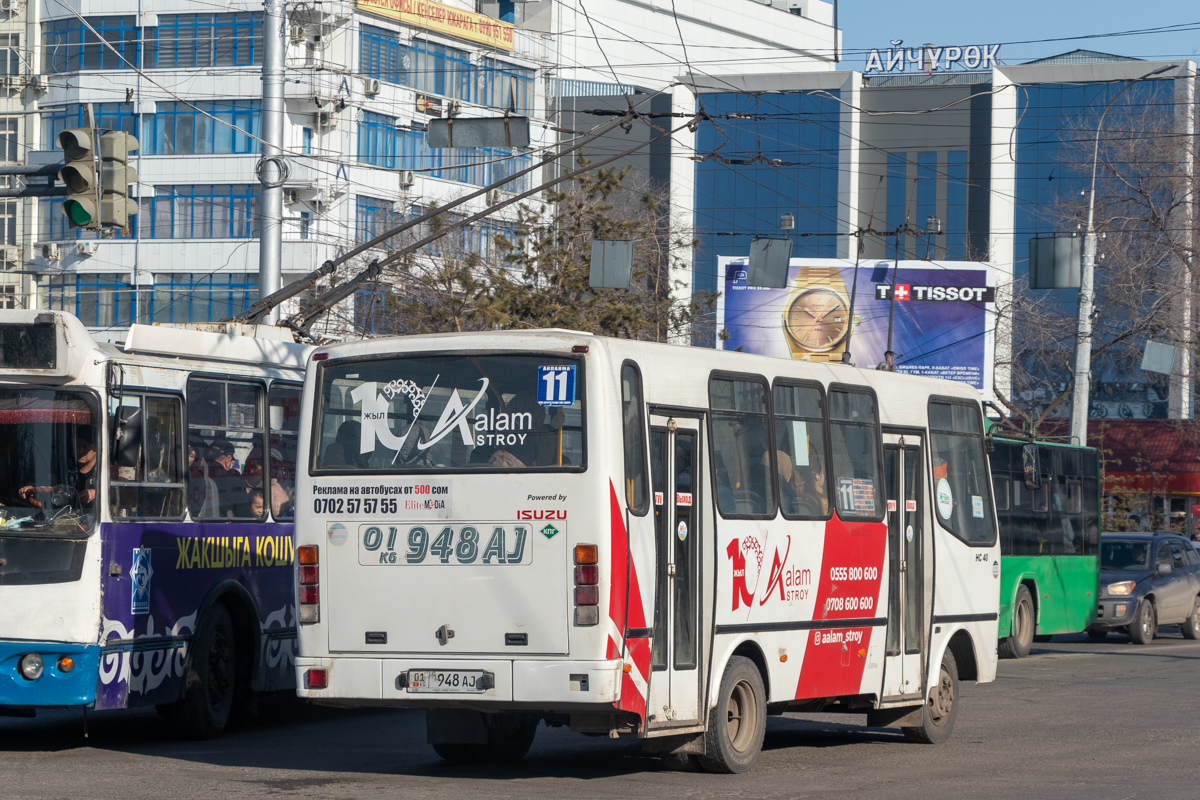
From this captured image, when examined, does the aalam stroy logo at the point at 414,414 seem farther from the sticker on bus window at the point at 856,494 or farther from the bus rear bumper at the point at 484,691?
the sticker on bus window at the point at 856,494

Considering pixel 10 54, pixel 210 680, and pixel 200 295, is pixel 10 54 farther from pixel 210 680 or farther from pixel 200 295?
pixel 210 680

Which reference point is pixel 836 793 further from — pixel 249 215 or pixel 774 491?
pixel 249 215

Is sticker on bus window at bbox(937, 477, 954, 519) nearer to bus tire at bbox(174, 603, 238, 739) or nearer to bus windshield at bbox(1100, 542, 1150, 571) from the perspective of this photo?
bus tire at bbox(174, 603, 238, 739)

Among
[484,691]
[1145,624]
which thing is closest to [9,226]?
[1145,624]

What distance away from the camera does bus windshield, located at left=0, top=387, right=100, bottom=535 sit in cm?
1105

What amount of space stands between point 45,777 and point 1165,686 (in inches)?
467

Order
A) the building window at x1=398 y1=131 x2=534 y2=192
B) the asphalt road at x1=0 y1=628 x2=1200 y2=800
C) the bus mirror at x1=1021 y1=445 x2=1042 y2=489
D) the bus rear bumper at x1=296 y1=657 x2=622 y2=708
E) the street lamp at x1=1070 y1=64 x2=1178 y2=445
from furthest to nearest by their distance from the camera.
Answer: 1. the building window at x1=398 y1=131 x2=534 y2=192
2. the street lamp at x1=1070 y1=64 x2=1178 y2=445
3. the bus mirror at x1=1021 y1=445 x2=1042 y2=489
4. the asphalt road at x1=0 y1=628 x2=1200 y2=800
5. the bus rear bumper at x1=296 y1=657 x2=622 y2=708

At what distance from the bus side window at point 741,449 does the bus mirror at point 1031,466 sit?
479 inches

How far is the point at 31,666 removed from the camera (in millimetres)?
10977

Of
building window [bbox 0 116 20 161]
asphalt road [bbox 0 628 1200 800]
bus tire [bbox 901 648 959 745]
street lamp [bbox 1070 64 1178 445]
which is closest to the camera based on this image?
asphalt road [bbox 0 628 1200 800]

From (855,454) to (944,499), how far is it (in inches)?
54.7

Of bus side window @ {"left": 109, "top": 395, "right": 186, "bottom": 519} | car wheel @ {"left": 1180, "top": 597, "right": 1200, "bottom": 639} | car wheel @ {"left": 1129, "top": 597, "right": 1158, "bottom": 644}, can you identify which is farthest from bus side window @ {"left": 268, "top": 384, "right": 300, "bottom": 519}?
car wheel @ {"left": 1180, "top": 597, "right": 1200, "bottom": 639}

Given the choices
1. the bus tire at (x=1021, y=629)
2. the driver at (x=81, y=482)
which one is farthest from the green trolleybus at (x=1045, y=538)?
the driver at (x=81, y=482)

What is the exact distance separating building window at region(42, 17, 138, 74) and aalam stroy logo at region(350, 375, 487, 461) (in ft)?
149
